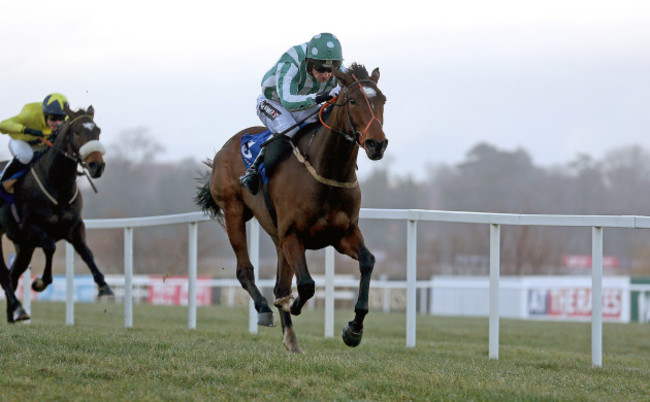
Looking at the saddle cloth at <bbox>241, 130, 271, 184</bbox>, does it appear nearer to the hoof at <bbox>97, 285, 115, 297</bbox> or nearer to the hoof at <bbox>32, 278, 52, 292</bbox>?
the hoof at <bbox>97, 285, 115, 297</bbox>

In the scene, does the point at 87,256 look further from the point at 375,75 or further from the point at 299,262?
the point at 375,75

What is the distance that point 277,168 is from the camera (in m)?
7.04

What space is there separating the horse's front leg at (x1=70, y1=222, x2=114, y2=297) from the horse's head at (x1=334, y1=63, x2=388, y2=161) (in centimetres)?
391

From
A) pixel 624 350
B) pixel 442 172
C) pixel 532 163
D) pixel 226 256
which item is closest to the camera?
pixel 624 350

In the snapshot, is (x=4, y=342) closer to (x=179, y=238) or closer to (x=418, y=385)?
(x=418, y=385)

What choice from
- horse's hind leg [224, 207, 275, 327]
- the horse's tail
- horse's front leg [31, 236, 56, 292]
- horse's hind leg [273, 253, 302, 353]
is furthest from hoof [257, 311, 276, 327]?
horse's front leg [31, 236, 56, 292]

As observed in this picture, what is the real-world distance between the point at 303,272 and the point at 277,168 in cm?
85

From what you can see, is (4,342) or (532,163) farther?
(532,163)

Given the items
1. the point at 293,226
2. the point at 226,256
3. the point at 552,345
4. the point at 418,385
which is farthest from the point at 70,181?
the point at 226,256

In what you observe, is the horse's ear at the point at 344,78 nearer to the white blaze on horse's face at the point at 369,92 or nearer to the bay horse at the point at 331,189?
the bay horse at the point at 331,189

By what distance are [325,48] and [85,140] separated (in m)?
3.22

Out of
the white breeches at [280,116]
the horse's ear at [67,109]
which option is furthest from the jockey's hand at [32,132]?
the white breeches at [280,116]

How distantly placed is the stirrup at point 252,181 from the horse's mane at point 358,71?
3.88 ft

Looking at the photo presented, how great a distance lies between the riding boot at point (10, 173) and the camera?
32.4 feet
